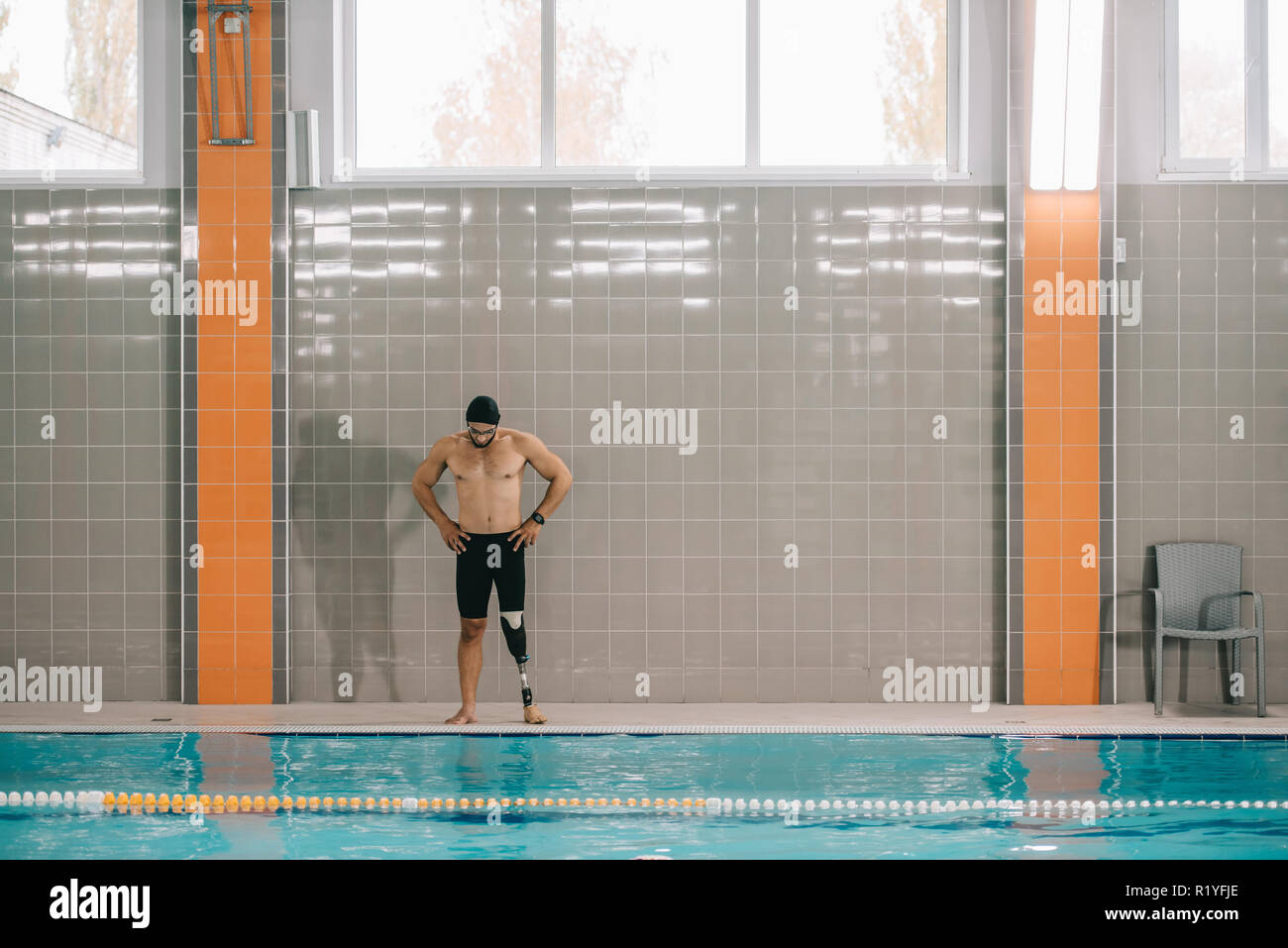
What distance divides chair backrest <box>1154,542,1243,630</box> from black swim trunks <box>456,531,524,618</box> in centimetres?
368

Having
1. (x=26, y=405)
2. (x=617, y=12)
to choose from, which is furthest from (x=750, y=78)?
(x=26, y=405)

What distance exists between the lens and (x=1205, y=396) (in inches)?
258

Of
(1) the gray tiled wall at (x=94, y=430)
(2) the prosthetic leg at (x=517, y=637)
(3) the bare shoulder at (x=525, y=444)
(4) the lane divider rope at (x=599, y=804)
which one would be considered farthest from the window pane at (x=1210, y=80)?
(1) the gray tiled wall at (x=94, y=430)

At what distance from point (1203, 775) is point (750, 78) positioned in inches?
178

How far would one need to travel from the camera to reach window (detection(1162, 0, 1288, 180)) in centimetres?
660

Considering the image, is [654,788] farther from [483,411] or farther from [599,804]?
[483,411]

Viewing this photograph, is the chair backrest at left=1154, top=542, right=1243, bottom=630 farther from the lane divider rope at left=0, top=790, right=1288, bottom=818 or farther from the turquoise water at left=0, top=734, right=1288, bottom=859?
the lane divider rope at left=0, top=790, right=1288, bottom=818

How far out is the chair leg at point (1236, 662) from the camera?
638cm

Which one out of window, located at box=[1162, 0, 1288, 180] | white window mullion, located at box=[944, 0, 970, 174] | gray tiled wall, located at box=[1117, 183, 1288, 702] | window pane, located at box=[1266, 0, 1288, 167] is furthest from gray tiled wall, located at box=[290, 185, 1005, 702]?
window pane, located at box=[1266, 0, 1288, 167]

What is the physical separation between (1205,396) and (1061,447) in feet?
3.00

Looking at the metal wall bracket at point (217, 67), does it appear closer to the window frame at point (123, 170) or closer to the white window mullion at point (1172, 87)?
the window frame at point (123, 170)

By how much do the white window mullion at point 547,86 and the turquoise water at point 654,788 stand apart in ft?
11.3

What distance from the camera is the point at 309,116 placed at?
258 inches
